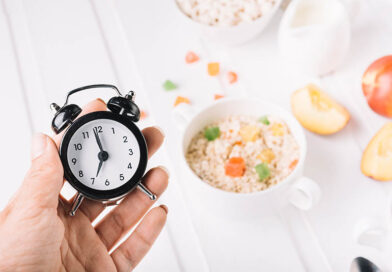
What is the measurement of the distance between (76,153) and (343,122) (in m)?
0.81

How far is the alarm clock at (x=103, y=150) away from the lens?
118 centimetres

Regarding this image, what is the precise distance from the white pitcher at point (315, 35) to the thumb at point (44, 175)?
34.0 inches

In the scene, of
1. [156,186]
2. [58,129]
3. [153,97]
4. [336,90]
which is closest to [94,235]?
[156,186]

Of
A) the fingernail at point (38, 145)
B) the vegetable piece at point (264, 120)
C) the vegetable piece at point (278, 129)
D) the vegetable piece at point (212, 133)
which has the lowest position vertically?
the vegetable piece at point (278, 129)

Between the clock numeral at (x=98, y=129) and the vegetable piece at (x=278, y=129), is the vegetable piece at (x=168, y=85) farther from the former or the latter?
the clock numeral at (x=98, y=129)

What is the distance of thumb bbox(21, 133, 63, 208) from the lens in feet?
3.56

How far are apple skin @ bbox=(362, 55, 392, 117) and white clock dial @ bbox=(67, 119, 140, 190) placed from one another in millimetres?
796

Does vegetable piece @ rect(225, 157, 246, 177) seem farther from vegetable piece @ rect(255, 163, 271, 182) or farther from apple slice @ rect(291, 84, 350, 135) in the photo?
apple slice @ rect(291, 84, 350, 135)

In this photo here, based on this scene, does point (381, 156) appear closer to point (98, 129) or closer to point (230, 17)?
point (230, 17)

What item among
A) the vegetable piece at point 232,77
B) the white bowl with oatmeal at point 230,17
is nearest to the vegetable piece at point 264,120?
the vegetable piece at point 232,77

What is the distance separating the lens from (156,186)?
1306mm

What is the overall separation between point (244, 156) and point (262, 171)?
0.26 ft

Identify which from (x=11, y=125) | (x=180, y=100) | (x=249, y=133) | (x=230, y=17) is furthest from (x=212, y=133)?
(x=11, y=125)

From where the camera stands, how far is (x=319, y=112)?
5.01 ft
